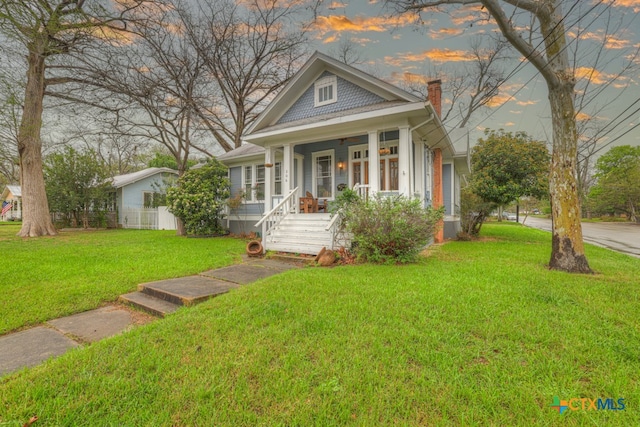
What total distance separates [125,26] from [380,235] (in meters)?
13.6

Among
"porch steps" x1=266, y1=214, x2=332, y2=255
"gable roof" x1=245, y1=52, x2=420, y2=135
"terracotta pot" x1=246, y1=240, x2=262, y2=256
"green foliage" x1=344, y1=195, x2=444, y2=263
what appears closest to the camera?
"green foliage" x1=344, y1=195, x2=444, y2=263

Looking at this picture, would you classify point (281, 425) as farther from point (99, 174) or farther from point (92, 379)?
point (99, 174)

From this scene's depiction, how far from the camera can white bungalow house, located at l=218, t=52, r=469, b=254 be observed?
7.91 meters

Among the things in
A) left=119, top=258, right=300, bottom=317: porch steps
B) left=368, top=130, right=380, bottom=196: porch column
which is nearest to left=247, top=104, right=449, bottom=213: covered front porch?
left=368, top=130, right=380, bottom=196: porch column

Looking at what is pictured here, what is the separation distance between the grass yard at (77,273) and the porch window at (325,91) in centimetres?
595

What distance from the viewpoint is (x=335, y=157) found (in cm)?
1105

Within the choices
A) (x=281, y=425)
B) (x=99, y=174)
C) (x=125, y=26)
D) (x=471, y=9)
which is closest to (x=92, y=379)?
(x=281, y=425)

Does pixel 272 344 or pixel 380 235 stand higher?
pixel 380 235

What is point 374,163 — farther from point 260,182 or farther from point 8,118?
point 8,118

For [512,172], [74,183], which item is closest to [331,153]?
[512,172]

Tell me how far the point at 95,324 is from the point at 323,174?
8.92 metres

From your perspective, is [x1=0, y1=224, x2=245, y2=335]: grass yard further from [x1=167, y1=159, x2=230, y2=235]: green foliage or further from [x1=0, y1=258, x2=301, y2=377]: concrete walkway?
[x1=167, y1=159, x2=230, y2=235]: green foliage

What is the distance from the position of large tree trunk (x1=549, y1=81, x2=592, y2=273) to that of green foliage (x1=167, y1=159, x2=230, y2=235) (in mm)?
11794

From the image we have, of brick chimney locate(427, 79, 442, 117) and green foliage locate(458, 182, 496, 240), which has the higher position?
brick chimney locate(427, 79, 442, 117)
